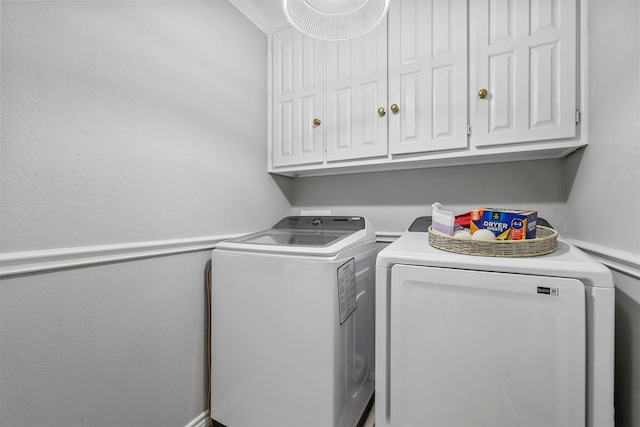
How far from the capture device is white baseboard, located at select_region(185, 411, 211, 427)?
143cm

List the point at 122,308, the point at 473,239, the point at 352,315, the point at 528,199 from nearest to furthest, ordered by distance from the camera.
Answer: the point at 473,239
the point at 122,308
the point at 352,315
the point at 528,199

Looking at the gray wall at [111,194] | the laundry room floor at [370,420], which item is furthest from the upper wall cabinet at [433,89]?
the laundry room floor at [370,420]

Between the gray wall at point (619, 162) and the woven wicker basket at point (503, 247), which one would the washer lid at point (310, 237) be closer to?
the woven wicker basket at point (503, 247)

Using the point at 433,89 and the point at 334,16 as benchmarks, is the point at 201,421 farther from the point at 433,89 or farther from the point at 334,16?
the point at 433,89

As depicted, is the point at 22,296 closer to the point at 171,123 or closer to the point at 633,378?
the point at 171,123

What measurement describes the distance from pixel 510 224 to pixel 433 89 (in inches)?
33.6

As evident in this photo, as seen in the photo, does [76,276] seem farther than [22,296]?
Yes

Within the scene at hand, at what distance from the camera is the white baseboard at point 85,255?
2.84 ft

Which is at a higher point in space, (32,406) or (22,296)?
(22,296)

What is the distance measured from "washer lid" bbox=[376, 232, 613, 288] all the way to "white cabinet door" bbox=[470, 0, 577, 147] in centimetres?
59

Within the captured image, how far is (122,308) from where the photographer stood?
3.75 feet

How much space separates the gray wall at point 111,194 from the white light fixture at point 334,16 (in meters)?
0.70

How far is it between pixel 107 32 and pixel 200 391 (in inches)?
70.2

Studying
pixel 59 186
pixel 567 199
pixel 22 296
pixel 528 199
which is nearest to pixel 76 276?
pixel 22 296
